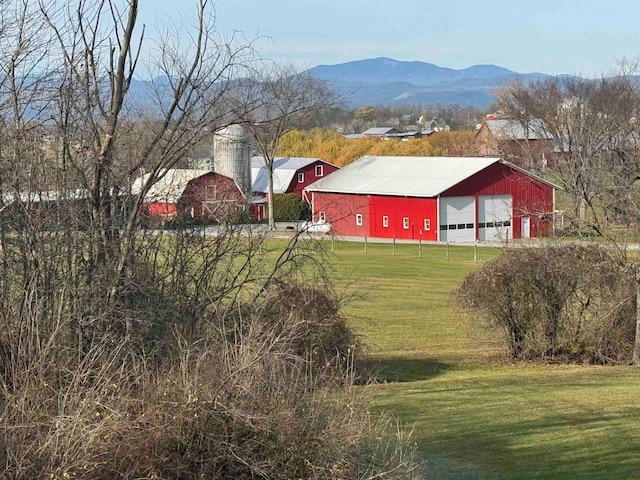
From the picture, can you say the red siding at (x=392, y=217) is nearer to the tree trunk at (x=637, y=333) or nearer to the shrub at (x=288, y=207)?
the shrub at (x=288, y=207)

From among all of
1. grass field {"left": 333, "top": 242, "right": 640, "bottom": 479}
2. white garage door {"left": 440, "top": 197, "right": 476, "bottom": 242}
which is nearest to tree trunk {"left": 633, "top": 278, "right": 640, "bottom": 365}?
grass field {"left": 333, "top": 242, "right": 640, "bottom": 479}

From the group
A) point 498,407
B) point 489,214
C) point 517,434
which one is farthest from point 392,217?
point 517,434

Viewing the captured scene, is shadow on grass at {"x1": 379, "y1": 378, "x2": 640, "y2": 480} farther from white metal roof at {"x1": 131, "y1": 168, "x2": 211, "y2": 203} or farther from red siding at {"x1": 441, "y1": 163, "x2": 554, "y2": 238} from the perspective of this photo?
red siding at {"x1": 441, "y1": 163, "x2": 554, "y2": 238}

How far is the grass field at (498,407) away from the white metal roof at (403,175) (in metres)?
33.9

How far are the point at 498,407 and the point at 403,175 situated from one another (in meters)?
51.4

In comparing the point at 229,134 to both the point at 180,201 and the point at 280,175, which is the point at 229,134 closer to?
the point at 180,201

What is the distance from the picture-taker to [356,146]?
96625mm

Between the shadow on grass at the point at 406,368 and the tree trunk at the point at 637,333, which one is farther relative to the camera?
the tree trunk at the point at 637,333

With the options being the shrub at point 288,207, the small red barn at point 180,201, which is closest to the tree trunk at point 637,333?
the small red barn at point 180,201

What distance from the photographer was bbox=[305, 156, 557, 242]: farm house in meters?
59.1

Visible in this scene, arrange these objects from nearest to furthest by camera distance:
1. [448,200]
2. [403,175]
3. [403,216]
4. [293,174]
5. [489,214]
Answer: [448,200], [403,216], [489,214], [403,175], [293,174]

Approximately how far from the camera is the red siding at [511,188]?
5966 cm

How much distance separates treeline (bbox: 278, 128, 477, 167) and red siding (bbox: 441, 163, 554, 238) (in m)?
33.7

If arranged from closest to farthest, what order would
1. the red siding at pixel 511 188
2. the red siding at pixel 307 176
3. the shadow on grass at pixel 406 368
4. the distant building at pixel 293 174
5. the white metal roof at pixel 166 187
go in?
the white metal roof at pixel 166 187 < the shadow on grass at pixel 406 368 < the red siding at pixel 511 188 < the distant building at pixel 293 174 < the red siding at pixel 307 176
